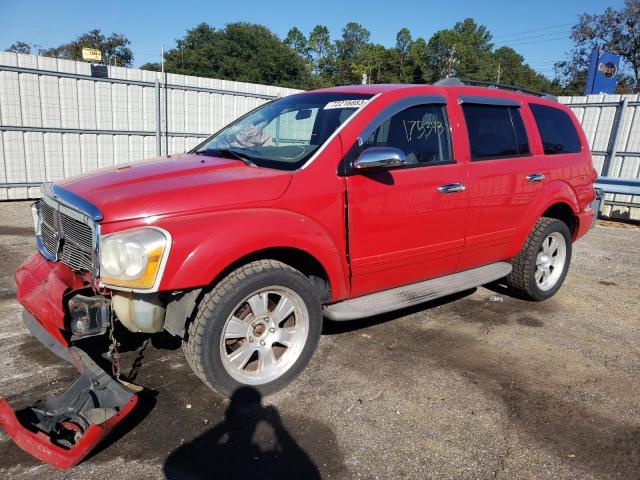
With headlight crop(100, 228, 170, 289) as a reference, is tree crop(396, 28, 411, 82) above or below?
above

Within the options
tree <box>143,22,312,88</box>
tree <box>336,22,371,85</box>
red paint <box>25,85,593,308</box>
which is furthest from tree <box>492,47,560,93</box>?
red paint <box>25,85,593,308</box>

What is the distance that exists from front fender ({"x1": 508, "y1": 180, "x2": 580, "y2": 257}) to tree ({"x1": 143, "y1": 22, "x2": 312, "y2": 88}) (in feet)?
191

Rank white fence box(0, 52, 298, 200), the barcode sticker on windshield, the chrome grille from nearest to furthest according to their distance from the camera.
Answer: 1. the chrome grille
2. the barcode sticker on windshield
3. white fence box(0, 52, 298, 200)

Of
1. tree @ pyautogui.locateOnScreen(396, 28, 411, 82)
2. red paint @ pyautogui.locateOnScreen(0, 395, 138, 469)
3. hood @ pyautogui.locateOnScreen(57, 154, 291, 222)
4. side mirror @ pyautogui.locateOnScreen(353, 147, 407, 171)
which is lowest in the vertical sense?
red paint @ pyautogui.locateOnScreen(0, 395, 138, 469)

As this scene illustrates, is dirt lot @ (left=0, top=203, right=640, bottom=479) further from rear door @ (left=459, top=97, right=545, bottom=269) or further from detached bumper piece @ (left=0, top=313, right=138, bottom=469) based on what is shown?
rear door @ (left=459, top=97, right=545, bottom=269)

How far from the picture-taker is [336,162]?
3.11 m

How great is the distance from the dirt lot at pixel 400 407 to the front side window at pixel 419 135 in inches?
59.1

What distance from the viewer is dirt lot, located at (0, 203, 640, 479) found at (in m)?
2.40

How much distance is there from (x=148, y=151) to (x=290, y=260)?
8.97 metres

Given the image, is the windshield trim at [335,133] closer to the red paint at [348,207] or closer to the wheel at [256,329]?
the red paint at [348,207]

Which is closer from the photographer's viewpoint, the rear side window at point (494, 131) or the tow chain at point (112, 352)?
the tow chain at point (112, 352)

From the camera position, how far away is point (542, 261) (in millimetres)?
4828

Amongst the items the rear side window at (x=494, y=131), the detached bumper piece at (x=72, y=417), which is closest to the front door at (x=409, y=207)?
the rear side window at (x=494, y=131)

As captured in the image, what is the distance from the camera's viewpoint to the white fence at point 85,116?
9172 millimetres
